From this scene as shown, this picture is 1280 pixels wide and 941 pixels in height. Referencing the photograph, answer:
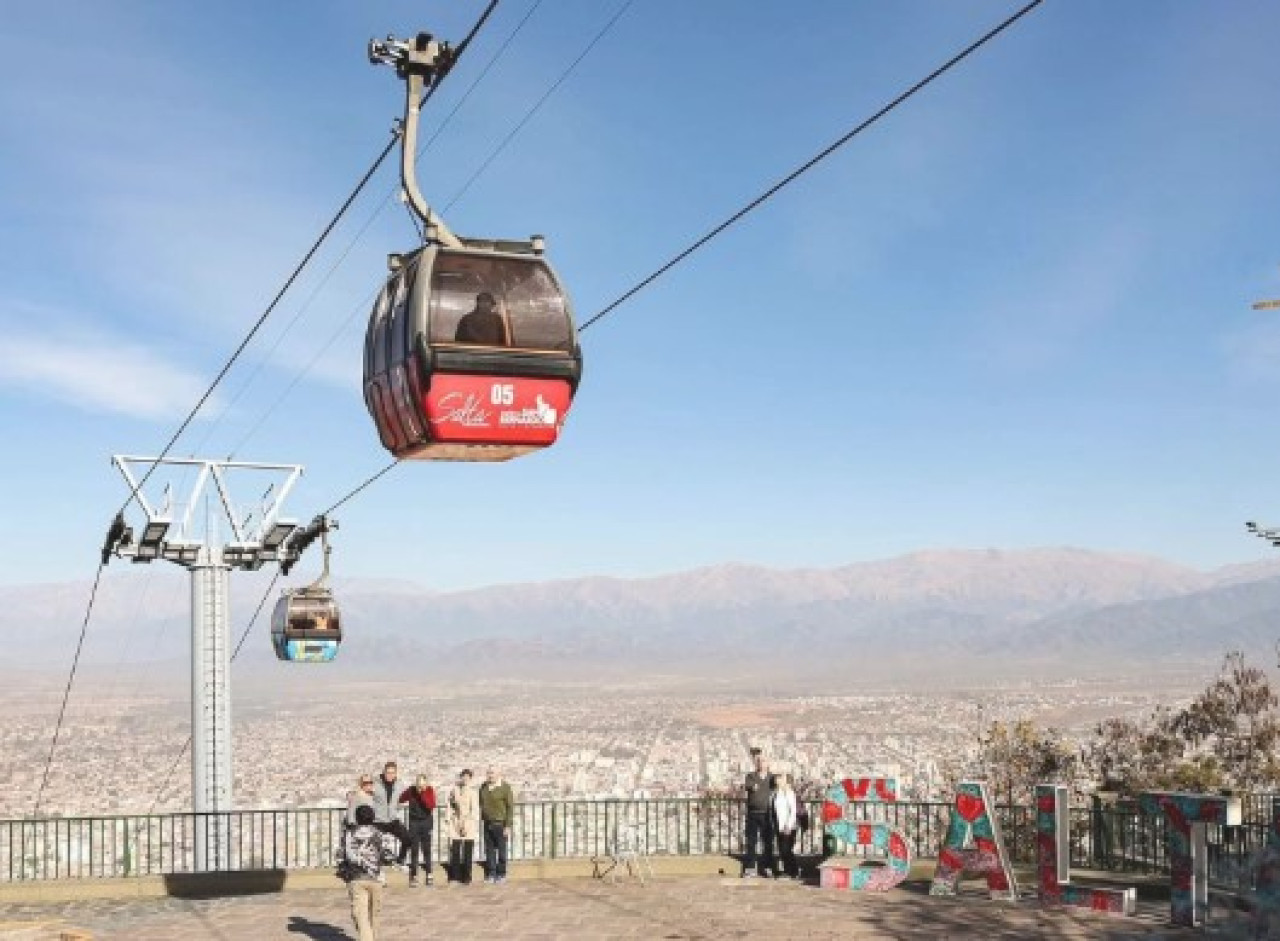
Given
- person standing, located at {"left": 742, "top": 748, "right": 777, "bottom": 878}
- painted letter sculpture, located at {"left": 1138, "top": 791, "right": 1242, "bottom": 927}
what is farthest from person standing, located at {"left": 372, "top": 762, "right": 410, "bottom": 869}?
painted letter sculpture, located at {"left": 1138, "top": 791, "right": 1242, "bottom": 927}

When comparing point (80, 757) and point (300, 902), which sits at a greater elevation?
point (300, 902)

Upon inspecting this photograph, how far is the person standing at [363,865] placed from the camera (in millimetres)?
14875

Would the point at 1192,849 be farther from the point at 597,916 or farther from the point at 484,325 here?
the point at 484,325

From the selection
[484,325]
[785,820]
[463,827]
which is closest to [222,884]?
[463,827]

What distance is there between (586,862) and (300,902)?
14.2ft

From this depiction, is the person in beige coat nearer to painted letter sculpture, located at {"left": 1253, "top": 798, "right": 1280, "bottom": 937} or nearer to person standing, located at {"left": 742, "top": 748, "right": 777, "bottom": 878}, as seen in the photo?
person standing, located at {"left": 742, "top": 748, "right": 777, "bottom": 878}

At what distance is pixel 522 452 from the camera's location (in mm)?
13867

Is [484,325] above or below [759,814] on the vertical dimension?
above

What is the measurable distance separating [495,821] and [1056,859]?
25.9ft

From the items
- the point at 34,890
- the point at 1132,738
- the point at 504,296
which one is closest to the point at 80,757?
the point at 1132,738

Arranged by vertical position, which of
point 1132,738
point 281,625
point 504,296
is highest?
point 504,296

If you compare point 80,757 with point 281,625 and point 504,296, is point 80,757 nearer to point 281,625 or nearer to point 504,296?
point 281,625

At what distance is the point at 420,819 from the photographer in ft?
67.0

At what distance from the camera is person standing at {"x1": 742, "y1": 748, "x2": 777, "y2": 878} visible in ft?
67.9
